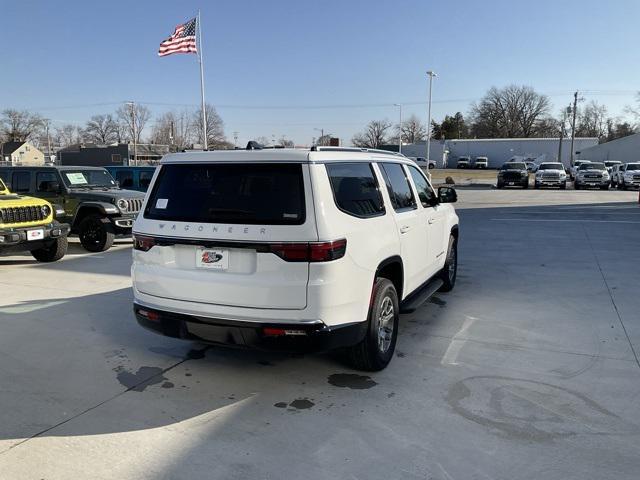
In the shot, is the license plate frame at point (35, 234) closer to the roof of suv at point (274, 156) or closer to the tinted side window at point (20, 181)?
the tinted side window at point (20, 181)

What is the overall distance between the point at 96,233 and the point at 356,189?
8398mm

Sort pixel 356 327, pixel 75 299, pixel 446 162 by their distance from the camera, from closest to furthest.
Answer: pixel 356 327 < pixel 75 299 < pixel 446 162

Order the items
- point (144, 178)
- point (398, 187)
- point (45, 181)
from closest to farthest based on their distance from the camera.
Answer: point (398, 187) → point (45, 181) → point (144, 178)

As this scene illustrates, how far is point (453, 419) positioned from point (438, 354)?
1.24m

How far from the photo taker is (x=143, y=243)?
159 inches

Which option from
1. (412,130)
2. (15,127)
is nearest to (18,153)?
(15,127)

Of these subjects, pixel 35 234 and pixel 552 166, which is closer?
pixel 35 234

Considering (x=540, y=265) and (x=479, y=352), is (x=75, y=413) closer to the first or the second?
(x=479, y=352)

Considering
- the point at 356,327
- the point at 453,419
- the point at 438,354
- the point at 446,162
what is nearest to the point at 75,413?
the point at 356,327

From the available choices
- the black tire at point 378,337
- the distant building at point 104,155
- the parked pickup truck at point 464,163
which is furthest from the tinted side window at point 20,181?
the parked pickup truck at point 464,163

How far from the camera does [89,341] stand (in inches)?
200

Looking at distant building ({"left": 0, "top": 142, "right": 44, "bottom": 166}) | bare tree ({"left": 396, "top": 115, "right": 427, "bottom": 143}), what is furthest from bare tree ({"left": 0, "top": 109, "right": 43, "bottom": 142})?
bare tree ({"left": 396, "top": 115, "right": 427, "bottom": 143})

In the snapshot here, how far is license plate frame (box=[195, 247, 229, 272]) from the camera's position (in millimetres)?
3658

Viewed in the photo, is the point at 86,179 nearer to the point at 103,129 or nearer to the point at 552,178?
the point at 552,178
